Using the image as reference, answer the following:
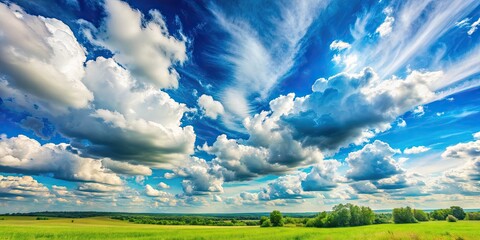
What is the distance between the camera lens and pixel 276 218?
110m

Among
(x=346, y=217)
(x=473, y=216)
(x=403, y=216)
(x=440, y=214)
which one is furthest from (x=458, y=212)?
(x=346, y=217)

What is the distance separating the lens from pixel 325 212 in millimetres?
105375

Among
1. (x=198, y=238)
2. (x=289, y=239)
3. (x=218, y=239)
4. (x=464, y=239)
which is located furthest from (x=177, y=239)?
(x=464, y=239)

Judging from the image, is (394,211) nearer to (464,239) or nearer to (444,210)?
(444,210)

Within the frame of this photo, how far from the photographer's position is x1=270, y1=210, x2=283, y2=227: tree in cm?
10900

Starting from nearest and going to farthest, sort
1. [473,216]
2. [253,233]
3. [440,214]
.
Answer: [253,233]
[473,216]
[440,214]

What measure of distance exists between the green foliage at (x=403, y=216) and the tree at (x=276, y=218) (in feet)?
161

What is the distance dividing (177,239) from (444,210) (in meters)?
160

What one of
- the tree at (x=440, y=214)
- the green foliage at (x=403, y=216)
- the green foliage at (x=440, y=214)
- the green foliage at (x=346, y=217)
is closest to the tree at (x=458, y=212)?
the green foliage at (x=440, y=214)

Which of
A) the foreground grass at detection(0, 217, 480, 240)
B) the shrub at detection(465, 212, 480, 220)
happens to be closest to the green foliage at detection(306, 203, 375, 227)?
the foreground grass at detection(0, 217, 480, 240)

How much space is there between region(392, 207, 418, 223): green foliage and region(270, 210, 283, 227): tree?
1926 inches

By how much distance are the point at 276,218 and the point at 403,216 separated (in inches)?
2109

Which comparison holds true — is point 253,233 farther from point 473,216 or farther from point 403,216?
point 473,216

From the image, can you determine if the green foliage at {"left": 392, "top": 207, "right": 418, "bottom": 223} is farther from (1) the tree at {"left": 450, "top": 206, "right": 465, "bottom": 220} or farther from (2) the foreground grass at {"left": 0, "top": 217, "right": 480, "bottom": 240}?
(2) the foreground grass at {"left": 0, "top": 217, "right": 480, "bottom": 240}
